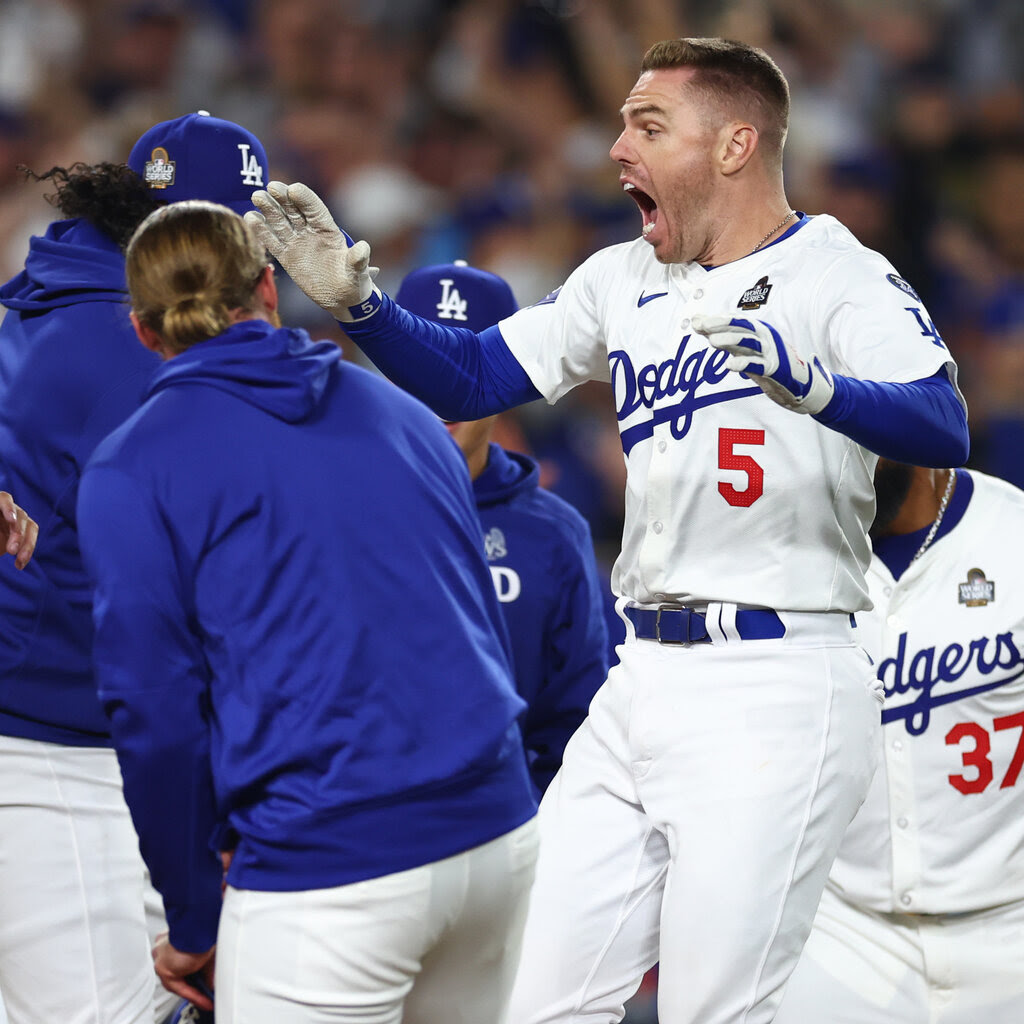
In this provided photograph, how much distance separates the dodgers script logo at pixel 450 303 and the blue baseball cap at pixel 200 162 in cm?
74

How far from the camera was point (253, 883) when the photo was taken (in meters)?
1.91

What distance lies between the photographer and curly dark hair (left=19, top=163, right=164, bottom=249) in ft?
9.00

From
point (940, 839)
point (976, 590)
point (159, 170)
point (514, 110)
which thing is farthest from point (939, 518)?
point (514, 110)

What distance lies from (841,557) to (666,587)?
302 mm

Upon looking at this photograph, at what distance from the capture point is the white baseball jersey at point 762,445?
8.07 ft

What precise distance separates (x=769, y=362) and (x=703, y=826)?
2.59ft

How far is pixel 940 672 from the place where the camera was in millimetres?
3127

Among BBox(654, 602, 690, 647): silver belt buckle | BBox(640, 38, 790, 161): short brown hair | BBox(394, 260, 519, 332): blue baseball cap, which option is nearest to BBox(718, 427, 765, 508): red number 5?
BBox(654, 602, 690, 647): silver belt buckle

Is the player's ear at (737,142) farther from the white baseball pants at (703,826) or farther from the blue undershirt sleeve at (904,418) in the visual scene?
the white baseball pants at (703,826)

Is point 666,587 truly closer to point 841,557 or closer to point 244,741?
point 841,557

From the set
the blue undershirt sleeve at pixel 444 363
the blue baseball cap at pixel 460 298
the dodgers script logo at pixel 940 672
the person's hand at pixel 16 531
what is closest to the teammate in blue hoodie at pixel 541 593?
the blue baseball cap at pixel 460 298

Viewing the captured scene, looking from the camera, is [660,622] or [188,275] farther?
[660,622]

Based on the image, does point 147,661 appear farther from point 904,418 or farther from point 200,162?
point 200,162

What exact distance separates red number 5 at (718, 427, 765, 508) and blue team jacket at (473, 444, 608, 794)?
0.99m
